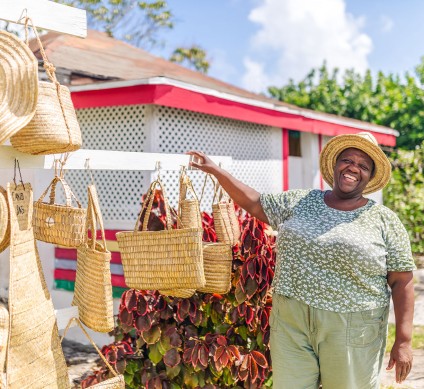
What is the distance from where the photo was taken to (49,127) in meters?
2.27

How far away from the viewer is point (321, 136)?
1152 centimetres

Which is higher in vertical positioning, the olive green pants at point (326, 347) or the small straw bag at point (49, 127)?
the small straw bag at point (49, 127)

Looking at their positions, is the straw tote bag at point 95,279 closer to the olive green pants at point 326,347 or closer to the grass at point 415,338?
the olive green pants at point 326,347

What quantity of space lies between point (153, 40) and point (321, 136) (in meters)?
19.4

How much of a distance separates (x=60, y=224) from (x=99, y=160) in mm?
446

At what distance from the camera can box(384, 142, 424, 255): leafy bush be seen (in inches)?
536

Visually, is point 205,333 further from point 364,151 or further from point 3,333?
point 3,333

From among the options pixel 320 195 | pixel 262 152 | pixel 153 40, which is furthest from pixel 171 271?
pixel 153 40

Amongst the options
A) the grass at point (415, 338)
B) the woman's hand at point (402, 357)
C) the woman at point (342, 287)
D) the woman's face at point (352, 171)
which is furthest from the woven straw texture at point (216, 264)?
the grass at point (415, 338)

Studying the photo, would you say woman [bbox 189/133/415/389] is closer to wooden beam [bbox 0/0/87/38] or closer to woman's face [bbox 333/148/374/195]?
woman's face [bbox 333/148/374/195]

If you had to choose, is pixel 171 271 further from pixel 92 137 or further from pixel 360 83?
pixel 360 83

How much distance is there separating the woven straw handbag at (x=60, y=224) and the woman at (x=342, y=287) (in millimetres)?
854

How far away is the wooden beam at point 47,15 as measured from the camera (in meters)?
2.35

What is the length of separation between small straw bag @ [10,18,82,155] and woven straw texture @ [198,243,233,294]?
46.1 inches
